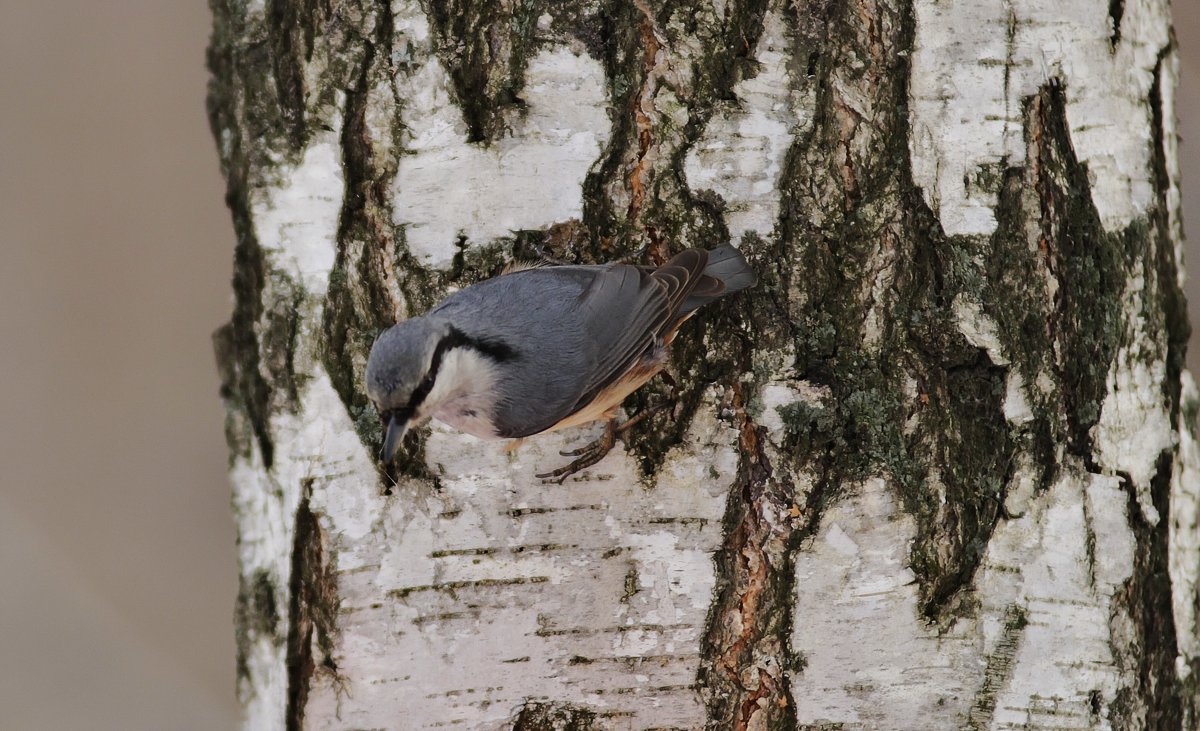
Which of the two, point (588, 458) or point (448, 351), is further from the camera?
point (448, 351)

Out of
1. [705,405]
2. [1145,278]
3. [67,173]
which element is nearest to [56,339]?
[67,173]

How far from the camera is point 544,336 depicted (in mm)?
2416

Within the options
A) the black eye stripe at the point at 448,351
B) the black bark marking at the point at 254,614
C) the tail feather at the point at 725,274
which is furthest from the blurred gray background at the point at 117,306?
the tail feather at the point at 725,274

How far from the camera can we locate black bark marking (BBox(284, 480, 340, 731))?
2.17m

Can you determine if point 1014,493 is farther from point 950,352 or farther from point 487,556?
point 487,556

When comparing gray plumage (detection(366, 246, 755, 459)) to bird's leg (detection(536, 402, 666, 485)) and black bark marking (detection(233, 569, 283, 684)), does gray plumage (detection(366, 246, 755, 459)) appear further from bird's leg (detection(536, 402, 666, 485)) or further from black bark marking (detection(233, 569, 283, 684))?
black bark marking (detection(233, 569, 283, 684))

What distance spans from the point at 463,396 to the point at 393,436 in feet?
0.79

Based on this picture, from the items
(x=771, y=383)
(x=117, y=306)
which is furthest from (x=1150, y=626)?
(x=117, y=306)

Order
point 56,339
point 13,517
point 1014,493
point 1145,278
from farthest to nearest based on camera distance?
point 56,339 < point 13,517 < point 1145,278 < point 1014,493

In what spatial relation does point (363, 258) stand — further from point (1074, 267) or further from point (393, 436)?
point (1074, 267)

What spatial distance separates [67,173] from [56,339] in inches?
30.1

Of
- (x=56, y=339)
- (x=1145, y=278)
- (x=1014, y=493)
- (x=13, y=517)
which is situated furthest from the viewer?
(x=56, y=339)

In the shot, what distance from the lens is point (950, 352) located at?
2.05 meters

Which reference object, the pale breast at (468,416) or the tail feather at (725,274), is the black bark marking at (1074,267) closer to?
the tail feather at (725,274)
